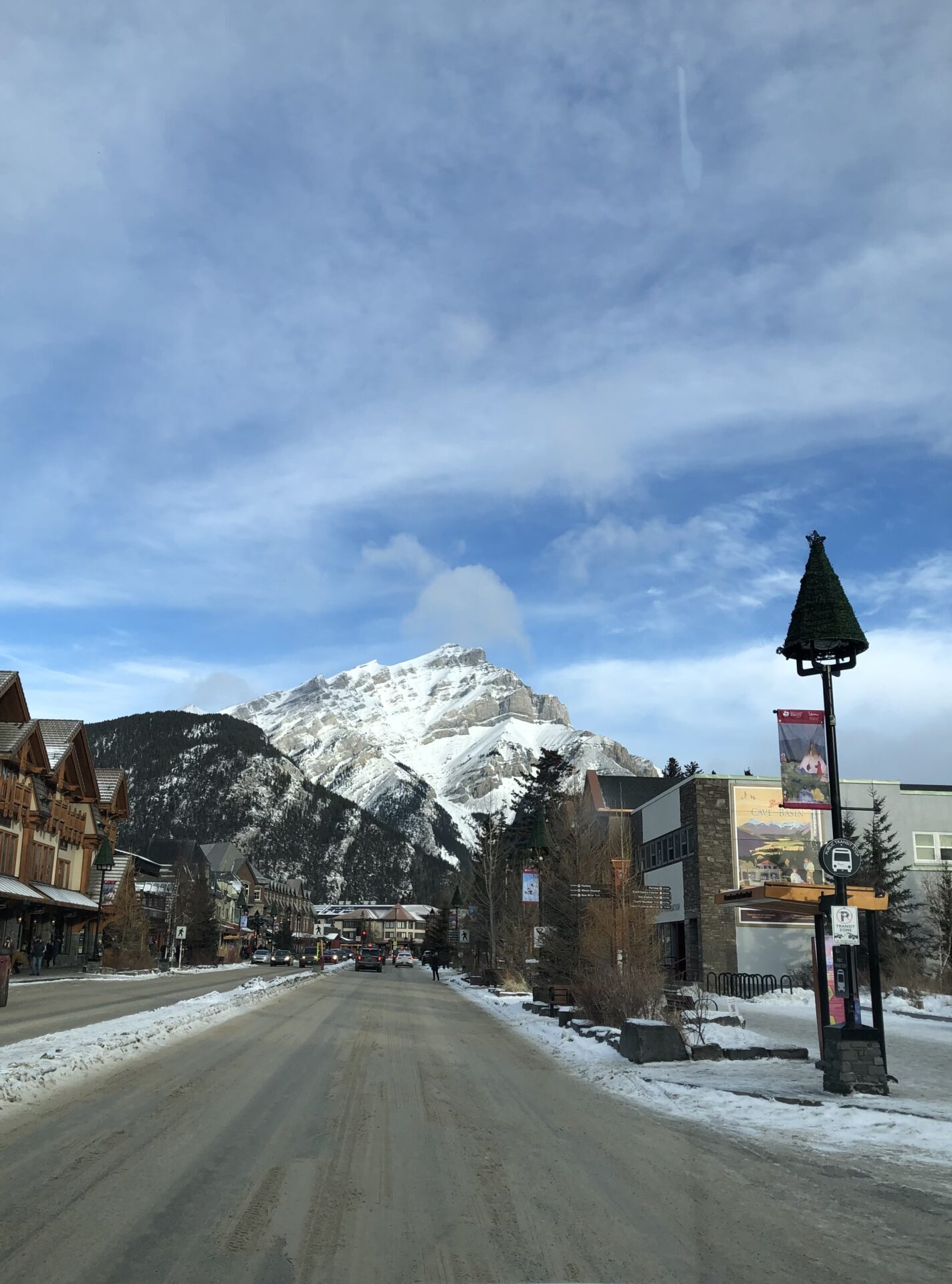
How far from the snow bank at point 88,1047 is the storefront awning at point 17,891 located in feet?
70.1

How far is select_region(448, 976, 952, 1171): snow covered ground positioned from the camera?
9.46 meters

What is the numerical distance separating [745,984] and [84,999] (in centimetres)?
2435

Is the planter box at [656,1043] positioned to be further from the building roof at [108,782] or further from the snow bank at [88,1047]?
the building roof at [108,782]

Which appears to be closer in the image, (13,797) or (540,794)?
(13,797)

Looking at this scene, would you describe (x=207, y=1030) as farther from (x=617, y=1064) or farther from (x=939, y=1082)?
(x=939, y=1082)

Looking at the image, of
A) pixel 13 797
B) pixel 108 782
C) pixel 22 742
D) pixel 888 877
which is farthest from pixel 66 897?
pixel 888 877

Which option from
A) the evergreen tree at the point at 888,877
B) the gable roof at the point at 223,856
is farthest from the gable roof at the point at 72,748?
the gable roof at the point at 223,856

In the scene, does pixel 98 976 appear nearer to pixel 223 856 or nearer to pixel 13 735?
pixel 13 735

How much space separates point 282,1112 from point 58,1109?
86.7 inches

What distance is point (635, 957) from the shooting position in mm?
21938

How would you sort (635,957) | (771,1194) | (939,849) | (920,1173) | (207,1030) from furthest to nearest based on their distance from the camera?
(939,849) → (635,957) → (207,1030) → (920,1173) → (771,1194)

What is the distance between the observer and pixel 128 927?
187 feet

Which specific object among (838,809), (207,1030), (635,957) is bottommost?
(207,1030)

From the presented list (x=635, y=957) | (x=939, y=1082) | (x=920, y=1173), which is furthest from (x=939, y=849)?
(x=920, y=1173)
